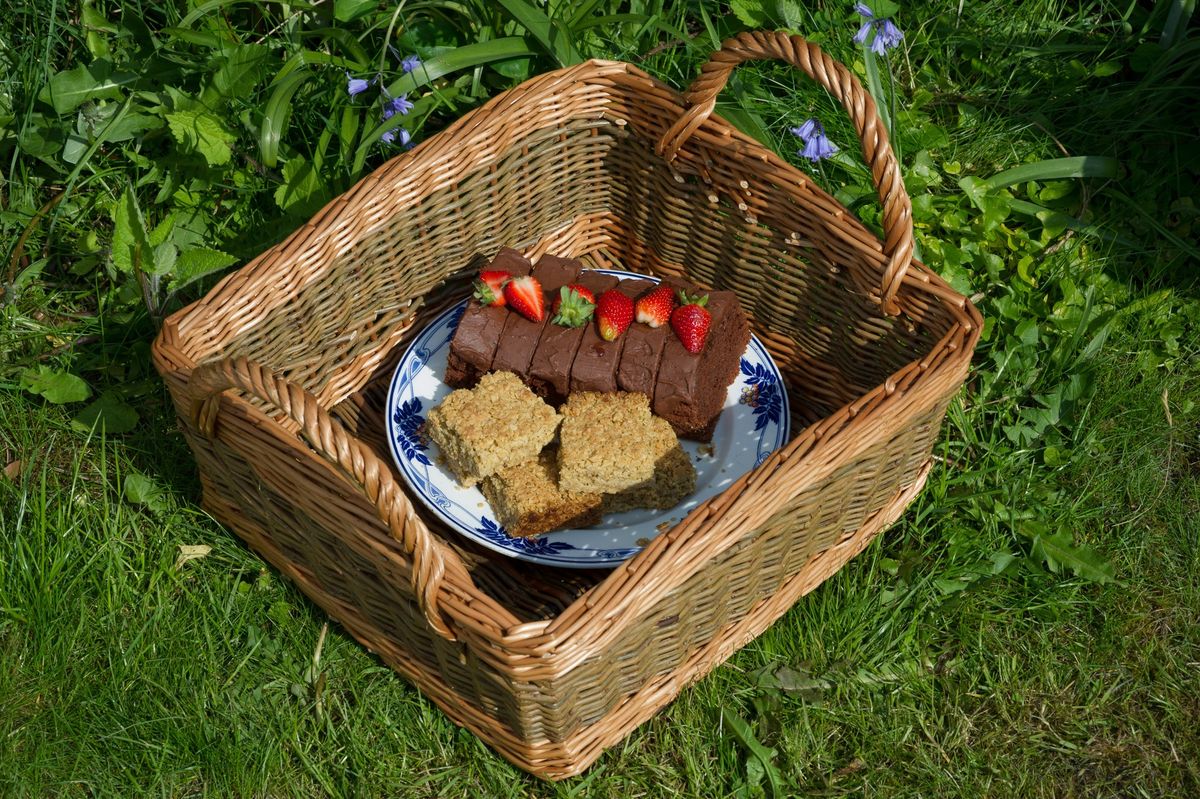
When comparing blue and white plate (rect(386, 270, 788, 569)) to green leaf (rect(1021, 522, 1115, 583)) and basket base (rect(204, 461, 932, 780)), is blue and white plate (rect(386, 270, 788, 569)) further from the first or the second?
green leaf (rect(1021, 522, 1115, 583))

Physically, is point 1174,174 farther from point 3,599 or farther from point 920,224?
point 3,599

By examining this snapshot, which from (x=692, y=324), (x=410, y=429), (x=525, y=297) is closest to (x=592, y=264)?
(x=525, y=297)

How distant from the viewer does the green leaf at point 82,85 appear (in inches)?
129

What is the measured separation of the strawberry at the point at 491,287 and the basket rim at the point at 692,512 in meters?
0.33

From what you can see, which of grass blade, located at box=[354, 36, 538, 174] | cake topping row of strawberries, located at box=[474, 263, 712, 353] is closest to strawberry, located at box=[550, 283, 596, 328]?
cake topping row of strawberries, located at box=[474, 263, 712, 353]

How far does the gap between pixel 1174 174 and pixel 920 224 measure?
87 centimetres

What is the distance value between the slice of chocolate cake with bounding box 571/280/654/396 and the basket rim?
557 mm

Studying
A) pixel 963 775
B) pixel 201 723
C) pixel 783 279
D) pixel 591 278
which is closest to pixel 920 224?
pixel 783 279

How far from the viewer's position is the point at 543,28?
3.31 m

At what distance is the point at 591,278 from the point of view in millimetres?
2996

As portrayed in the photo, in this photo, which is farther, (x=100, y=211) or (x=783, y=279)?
(x=100, y=211)

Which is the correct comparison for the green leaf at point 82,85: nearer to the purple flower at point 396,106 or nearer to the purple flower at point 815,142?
the purple flower at point 396,106

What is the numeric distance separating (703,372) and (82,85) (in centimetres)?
196

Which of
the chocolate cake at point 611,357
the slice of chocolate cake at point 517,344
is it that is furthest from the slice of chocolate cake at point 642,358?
the slice of chocolate cake at point 517,344
